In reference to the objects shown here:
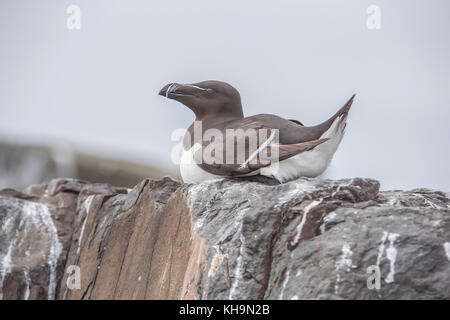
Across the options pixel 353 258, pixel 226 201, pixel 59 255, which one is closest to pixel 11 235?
pixel 59 255

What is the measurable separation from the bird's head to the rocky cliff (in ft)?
3.54

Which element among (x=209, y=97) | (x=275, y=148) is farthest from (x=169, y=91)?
(x=275, y=148)

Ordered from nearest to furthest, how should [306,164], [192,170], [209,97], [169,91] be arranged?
[306,164] → [192,170] → [169,91] → [209,97]

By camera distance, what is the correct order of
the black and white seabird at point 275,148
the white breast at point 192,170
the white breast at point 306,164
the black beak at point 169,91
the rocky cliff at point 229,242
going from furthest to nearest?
1. the black beak at point 169,91
2. the white breast at point 192,170
3. the white breast at point 306,164
4. the black and white seabird at point 275,148
5. the rocky cliff at point 229,242

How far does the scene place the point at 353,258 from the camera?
4781 mm

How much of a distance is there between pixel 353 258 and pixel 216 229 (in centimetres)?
126

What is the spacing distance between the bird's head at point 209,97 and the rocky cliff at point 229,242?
1.08 meters

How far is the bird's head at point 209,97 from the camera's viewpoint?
7672 mm

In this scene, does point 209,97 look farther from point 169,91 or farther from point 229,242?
point 229,242

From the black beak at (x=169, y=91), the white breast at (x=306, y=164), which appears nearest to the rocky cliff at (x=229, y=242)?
the white breast at (x=306, y=164)

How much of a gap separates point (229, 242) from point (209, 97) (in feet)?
8.73

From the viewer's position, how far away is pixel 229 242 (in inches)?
212

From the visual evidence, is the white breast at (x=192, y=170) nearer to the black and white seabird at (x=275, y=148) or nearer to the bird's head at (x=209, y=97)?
the black and white seabird at (x=275, y=148)

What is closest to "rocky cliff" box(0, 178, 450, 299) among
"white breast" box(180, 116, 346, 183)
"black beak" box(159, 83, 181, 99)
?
"white breast" box(180, 116, 346, 183)
